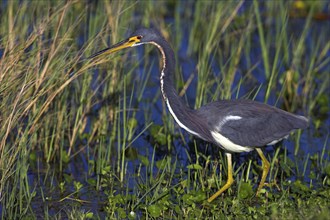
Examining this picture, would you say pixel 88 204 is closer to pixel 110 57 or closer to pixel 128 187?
pixel 128 187

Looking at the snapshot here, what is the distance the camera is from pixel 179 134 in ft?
25.8

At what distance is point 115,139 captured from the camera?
26.4 ft

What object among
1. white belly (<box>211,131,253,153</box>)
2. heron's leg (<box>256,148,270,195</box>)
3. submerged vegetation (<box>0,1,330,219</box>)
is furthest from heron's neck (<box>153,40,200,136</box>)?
heron's leg (<box>256,148,270,195</box>)

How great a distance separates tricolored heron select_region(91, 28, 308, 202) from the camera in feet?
21.1

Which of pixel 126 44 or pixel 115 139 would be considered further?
pixel 115 139

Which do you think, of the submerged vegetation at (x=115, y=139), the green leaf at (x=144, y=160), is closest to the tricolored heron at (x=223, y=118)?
the submerged vegetation at (x=115, y=139)

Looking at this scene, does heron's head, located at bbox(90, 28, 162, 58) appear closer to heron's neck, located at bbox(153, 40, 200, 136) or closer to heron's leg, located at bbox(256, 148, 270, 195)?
heron's neck, located at bbox(153, 40, 200, 136)

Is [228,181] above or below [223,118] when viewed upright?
below

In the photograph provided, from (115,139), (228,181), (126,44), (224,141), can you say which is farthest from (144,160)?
(126,44)

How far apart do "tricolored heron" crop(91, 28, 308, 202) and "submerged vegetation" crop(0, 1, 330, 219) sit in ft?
1.08

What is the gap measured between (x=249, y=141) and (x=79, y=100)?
189 centimetres

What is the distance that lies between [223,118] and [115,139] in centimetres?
186

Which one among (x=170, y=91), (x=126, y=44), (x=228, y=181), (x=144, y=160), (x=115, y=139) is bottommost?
(x=115, y=139)

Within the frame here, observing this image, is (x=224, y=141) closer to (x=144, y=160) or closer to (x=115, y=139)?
(x=144, y=160)
